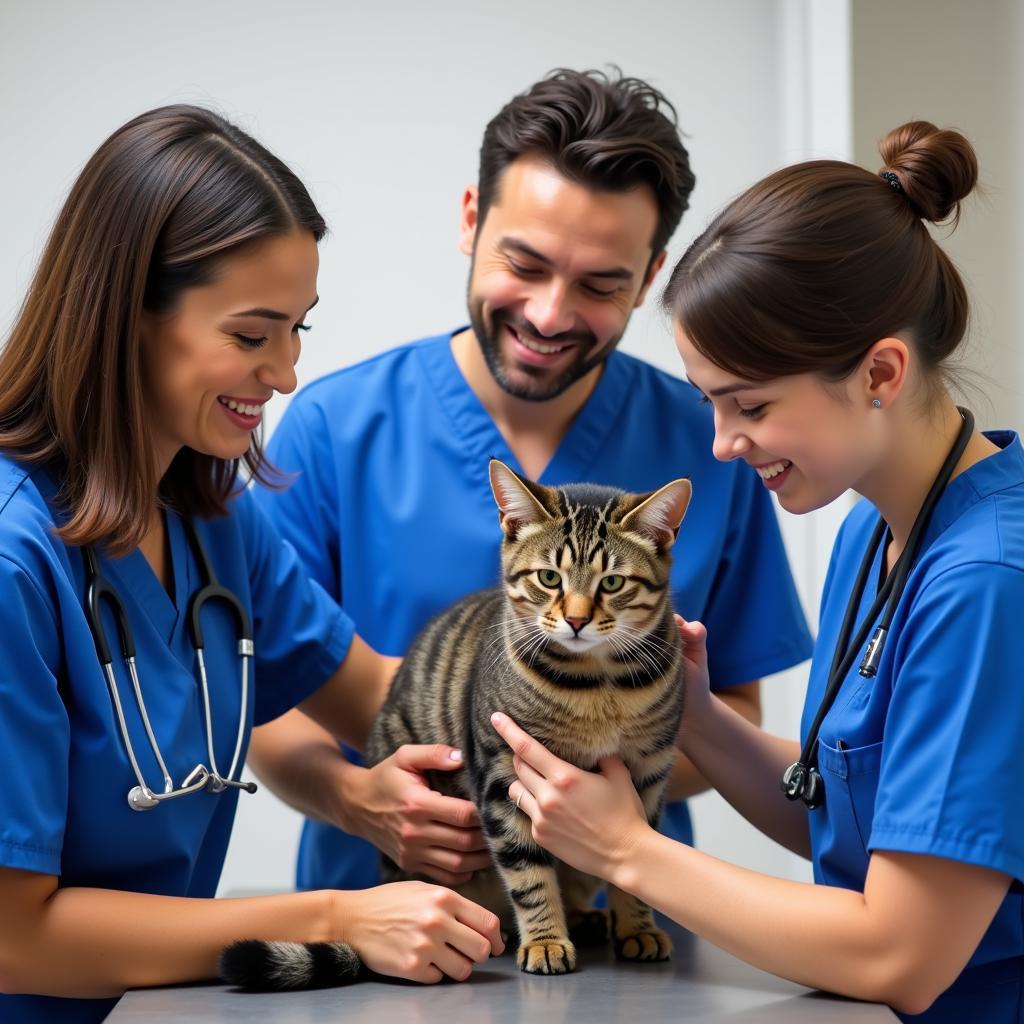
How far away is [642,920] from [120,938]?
61cm

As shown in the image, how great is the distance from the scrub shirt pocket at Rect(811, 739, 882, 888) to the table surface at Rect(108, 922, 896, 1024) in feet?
0.51

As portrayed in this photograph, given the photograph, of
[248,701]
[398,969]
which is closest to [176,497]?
[248,701]

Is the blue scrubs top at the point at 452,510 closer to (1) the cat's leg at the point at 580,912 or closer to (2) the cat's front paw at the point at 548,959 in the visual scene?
(1) the cat's leg at the point at 580,912

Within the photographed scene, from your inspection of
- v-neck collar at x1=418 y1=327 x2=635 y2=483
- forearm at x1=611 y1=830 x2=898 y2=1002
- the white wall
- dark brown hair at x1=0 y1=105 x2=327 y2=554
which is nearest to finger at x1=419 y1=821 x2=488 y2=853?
forearm at x1=611 y1=830 x2=898 y2=1002

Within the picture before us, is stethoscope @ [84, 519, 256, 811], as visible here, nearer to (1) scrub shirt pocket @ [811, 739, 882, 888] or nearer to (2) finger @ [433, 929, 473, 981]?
(2) finger @ [433, 929, 473, 981]

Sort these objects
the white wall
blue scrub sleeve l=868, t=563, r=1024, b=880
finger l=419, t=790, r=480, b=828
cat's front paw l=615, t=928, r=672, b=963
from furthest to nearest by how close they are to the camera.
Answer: the white wall, finger l=419, t=790, r=480, b=828, cat's front paw l=615, t=928, r=672, b=963, blue scrub sleeve l=868, t=563, r=1024, b=880

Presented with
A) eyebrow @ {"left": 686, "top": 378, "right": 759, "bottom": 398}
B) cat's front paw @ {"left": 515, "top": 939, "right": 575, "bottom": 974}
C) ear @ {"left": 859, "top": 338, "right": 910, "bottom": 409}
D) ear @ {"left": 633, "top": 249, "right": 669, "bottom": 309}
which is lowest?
cat's front paw @ {"left": 515, "top": 939, "right": 575, "bottom": 974}

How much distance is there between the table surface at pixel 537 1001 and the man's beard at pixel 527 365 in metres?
0.88

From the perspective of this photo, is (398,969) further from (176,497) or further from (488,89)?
(488,89)

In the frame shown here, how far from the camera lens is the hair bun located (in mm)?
1255

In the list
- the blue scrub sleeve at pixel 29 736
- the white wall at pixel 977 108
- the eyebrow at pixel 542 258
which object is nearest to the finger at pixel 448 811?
the blue scrub sleeve at pixel 29 736

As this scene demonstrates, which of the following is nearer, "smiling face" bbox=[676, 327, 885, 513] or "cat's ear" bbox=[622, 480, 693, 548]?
"smiling face" bbox=[676, 327, 885, 513]

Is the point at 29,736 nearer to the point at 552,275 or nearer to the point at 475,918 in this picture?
the point at 475,918

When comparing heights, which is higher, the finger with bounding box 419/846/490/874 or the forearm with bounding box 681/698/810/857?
the forearm with bounding box 681/698/810/857
